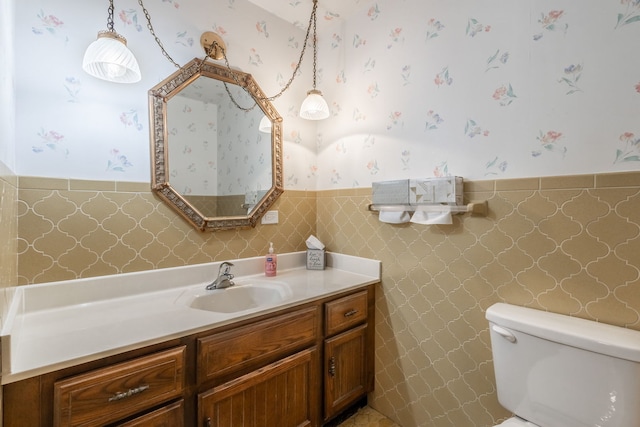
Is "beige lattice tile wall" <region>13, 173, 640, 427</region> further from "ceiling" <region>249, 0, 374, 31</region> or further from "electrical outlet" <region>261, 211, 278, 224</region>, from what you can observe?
"ceiling" <region>249, 0, 374, 31</region>

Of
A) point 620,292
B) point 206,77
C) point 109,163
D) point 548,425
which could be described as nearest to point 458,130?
point 620,292

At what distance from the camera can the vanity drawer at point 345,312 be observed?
1.49m

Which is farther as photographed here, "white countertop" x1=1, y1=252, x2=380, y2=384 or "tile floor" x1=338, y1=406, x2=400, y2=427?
"tile floor" x1=338, y1=406, x2=400, y2=427

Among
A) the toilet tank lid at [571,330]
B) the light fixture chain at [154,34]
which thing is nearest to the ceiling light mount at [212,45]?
the light fixture chain at [154,34]

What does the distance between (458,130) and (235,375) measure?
4.84ft

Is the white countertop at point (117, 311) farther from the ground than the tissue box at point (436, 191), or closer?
closer

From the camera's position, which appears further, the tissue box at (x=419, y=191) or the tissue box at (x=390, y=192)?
the tissue box at (x=390, y=192)

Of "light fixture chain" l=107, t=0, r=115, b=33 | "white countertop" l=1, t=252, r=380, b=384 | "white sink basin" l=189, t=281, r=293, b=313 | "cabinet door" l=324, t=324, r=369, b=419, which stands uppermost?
"light fixture chain" l=107, t=0, r=115, b=33

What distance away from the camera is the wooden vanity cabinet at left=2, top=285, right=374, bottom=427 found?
0.81 metres

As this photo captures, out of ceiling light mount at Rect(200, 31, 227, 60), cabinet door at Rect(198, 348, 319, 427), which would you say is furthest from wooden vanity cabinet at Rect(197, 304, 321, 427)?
ceiling light mount at Rect(200, 31, 227, 60)

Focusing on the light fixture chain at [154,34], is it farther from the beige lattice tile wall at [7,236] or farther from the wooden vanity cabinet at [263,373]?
the wooden vanity cabinet at [263,373]

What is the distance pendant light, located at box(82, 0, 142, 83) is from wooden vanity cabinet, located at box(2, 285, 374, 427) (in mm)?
1098

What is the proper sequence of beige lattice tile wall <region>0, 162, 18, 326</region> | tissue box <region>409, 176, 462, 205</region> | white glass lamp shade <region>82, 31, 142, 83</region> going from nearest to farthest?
beige lattice tile wall <region>0, 162, 18, 326</region> → white glass lamp shade <region>82, 31, 142, 83</region> → tissue box <region>409, 176, 462, 205</region>

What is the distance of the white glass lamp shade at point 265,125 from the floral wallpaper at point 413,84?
0.20m
